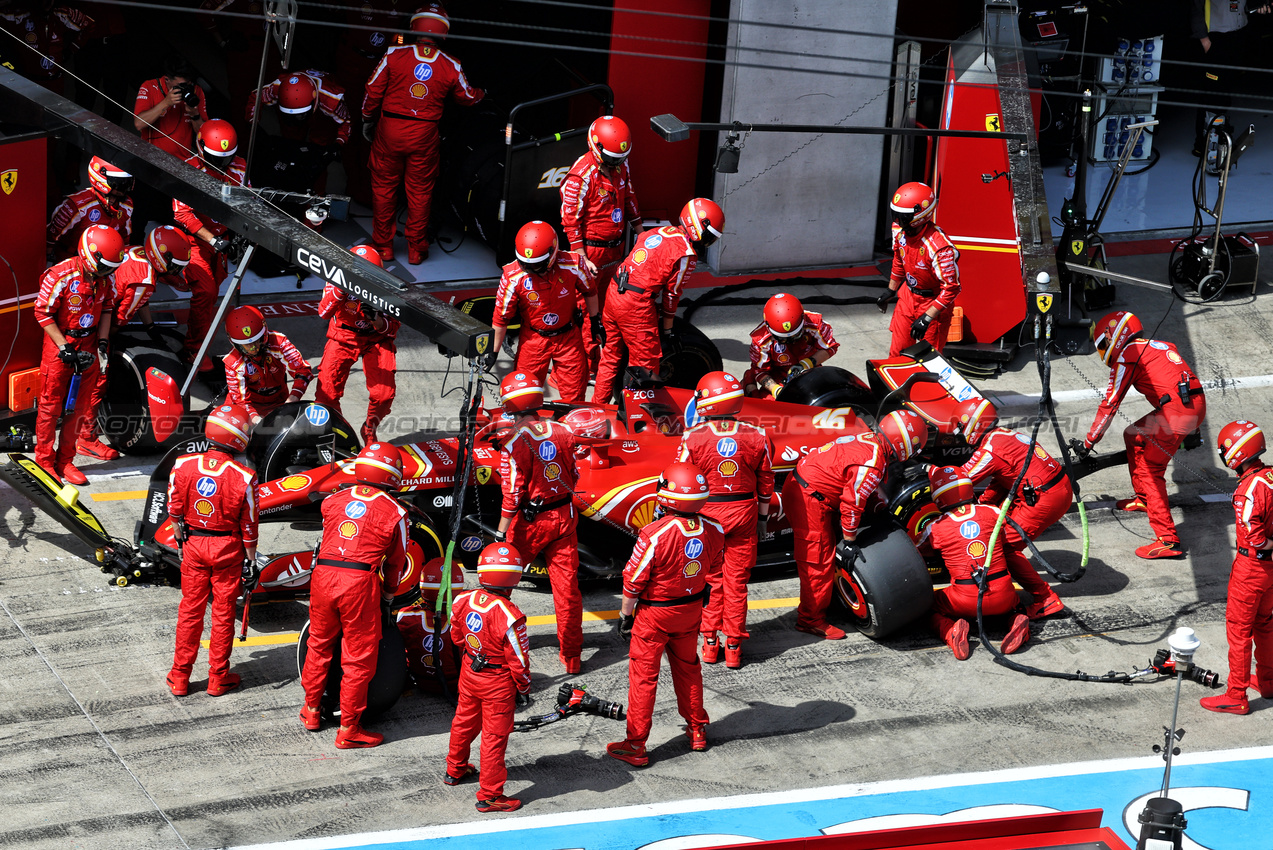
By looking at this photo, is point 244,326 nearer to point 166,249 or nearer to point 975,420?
point 166,249

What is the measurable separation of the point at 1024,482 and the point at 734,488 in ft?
8.52

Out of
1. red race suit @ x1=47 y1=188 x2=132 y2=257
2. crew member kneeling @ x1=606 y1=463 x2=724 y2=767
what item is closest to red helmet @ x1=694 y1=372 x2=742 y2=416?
crew member kneeling @ x1=606 y1=463 x2=724 y2=767

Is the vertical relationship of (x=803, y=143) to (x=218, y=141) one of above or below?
above

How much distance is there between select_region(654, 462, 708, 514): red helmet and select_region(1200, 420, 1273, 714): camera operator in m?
3.88

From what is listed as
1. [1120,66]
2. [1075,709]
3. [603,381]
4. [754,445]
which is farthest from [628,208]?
[1120,66]

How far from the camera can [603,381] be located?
13484 millimetres

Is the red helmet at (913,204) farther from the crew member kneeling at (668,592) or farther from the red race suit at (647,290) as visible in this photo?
the crew member kneeling at (668,592)

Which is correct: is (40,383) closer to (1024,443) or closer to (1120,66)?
(1024,443)

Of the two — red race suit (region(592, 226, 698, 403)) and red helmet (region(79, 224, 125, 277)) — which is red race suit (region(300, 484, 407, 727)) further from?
red race suit (region(592, 226, 698, 403))

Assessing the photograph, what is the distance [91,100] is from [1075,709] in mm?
13061

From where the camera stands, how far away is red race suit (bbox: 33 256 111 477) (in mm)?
12047

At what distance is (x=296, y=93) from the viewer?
15.3 metres

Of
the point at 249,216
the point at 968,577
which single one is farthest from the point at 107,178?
the point at 968,577

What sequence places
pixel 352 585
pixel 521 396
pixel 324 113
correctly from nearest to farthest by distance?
pixel 352 585 < pixel 521 396 < pixel 324 113
